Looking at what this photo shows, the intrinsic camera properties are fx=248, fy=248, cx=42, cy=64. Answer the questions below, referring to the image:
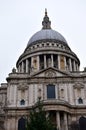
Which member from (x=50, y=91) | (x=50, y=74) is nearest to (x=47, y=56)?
(x=50, y=74)

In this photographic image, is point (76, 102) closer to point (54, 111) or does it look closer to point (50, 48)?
point (54, 111)

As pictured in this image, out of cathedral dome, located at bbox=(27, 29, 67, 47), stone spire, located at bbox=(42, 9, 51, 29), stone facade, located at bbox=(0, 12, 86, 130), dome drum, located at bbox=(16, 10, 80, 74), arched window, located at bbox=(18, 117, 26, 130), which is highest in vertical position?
stone spire, located at bbox=(42, 9, 51, 29)

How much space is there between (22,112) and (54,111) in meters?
6.03

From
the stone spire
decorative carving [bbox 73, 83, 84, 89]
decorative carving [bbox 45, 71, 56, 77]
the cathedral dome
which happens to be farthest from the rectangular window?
the stone spire

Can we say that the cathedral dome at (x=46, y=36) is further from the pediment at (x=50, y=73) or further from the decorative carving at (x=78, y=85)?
the decorative carving at (x=78, y=85)

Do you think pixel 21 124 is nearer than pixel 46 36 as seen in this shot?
Yes

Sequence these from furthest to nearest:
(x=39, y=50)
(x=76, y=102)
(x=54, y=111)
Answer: (x=39, y=50) < (x=76, y=102) < (x=54, y=111)

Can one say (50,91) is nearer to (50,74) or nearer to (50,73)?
(50,74)

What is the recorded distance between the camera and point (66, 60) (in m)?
60.1

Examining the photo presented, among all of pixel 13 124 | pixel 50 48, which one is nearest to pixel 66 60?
pixel 50 48

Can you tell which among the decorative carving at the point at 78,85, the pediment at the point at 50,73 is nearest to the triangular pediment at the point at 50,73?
the pediment at the point at 50,73

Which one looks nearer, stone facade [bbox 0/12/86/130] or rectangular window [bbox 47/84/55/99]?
stone facade [bbox 0/12/86/130]

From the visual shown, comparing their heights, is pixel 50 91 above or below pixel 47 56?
below

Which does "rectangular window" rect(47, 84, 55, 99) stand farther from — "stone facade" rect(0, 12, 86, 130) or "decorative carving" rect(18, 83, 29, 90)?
"decorative carving" rect(18, 83, 29, 90)
